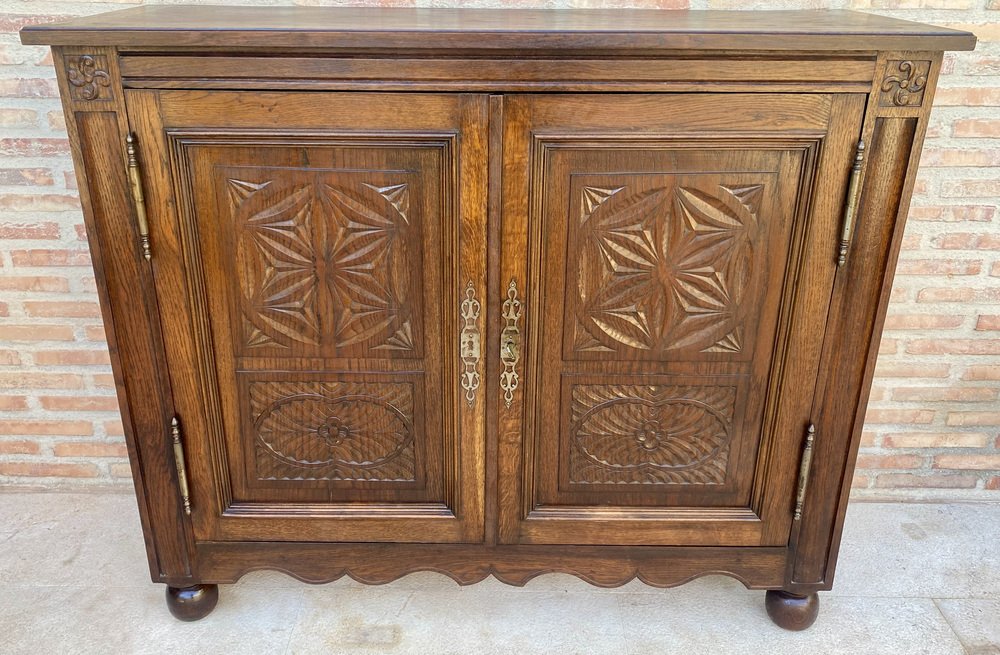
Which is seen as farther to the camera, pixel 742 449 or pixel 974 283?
pixel 974 283

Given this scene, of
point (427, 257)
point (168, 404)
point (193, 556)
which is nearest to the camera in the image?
point (427, 257)

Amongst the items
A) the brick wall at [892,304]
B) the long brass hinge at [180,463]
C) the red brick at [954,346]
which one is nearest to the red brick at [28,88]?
the brick wall at [892,304]

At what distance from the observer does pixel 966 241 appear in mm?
2184

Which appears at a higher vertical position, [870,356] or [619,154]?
[619,154]

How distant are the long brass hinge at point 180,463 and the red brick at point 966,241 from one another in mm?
1996

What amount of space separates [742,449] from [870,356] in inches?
12.9

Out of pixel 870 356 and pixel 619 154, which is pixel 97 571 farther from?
pixel 870 356

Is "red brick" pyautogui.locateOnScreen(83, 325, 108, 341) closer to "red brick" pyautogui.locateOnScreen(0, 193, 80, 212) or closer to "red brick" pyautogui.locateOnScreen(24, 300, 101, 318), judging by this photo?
"red brick" pyautogui.locateOnScreen(24, 300, 101, 318)

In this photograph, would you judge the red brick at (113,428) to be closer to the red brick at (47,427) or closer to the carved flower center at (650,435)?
the red brick at (47,427)

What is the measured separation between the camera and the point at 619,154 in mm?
1508

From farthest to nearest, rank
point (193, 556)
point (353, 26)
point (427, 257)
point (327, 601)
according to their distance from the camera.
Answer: point (327, 601) → point (193, 556) → point (427, 257) → point (353, 26)

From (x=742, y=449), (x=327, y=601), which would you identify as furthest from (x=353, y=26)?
(x=327, y=601)

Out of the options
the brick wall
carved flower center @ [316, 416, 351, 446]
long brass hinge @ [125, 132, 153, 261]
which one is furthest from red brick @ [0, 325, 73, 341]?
carved flower center @ [316, 416, 351, 446]

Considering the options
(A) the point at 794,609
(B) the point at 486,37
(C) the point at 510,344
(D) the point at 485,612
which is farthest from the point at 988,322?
(B) the point at 486,37
